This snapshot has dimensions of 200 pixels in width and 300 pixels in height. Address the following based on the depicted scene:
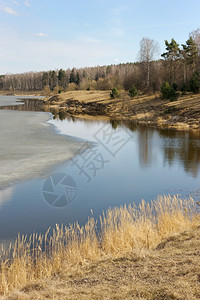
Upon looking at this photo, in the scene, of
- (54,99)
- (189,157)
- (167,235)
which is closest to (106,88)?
(54,99)

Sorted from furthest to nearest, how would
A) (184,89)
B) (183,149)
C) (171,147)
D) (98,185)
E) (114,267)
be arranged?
(184,89) → (171,147) → (183,149) → (98,185) → (114,267)

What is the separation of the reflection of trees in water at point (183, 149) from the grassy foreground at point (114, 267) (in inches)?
344

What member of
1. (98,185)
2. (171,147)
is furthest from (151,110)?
(98,185)

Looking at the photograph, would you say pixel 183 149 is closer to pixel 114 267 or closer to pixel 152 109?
pixel 114 267

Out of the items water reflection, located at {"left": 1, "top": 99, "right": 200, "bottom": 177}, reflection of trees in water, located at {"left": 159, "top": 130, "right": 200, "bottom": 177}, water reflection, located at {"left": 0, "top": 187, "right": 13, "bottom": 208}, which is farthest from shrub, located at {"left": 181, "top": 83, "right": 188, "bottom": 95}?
water reflection, located at {"left": 0, "top": 187, "right": 13, "bottom": 208}

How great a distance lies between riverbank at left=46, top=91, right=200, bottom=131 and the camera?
37500 mm

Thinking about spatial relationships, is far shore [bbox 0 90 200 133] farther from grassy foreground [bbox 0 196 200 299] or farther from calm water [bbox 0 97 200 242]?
grassy foreground [bbox 0 196 200 299]

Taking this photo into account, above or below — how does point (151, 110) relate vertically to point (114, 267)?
above

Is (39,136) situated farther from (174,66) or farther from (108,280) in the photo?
(174,66)

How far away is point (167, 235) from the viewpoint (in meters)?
8.59

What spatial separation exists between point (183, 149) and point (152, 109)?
22.2m

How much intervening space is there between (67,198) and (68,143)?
11608 millimetres

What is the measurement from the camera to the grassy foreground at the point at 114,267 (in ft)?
17.7

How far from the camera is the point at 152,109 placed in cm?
4438
